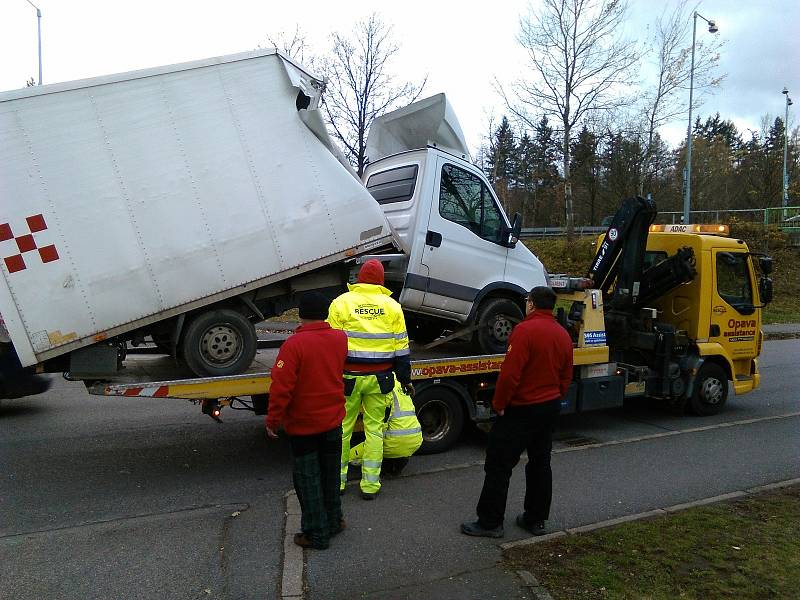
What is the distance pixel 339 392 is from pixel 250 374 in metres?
1.55

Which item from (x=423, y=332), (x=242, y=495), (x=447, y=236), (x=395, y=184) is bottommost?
(x=242, y=495)

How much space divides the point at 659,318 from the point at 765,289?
1.39 meters

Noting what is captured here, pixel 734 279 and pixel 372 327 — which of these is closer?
pixel 372 327

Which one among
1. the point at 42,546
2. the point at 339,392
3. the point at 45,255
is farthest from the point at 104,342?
the point at 339,392

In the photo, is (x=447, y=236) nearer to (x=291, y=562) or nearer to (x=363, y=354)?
(x=363, y=354)

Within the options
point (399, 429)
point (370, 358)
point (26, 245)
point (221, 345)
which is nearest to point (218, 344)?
point (221, 345)

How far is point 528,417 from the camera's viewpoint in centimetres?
433

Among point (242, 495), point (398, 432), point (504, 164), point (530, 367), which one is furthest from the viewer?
point (504, 164)

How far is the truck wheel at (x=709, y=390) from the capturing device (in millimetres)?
8195

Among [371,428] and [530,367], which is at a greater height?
[530,367]

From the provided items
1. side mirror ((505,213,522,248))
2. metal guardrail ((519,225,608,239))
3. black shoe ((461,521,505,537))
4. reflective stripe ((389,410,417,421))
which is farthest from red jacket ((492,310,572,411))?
metal guardrail ((519,225,608,239))

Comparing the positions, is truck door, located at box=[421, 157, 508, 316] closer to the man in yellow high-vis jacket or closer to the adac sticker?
the adac sticker

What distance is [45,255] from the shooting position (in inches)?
183

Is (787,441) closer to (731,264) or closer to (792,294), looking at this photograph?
(731,264)
